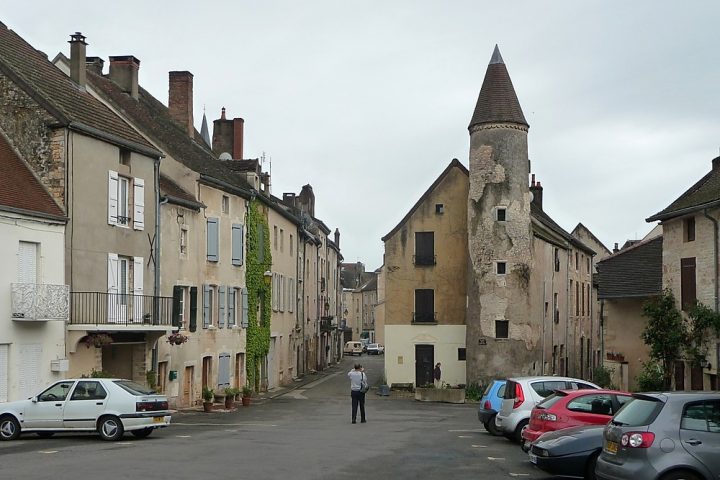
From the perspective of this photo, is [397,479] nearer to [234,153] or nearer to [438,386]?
[438,386]

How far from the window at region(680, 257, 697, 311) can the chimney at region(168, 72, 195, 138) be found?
2380cm

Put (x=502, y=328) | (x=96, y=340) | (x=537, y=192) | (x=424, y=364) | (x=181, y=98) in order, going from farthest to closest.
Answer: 1. (x=537, y=192)
2. (x=424, y=364)
3. (x=502, y=328)
4. (x=181, y=98)
5. (x=96, y=340)

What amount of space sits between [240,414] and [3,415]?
12207mm

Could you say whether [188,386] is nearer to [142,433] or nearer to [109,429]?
[142,433]

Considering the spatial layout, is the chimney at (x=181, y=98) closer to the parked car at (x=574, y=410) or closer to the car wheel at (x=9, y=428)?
the car wheel at (x=9, y=428)

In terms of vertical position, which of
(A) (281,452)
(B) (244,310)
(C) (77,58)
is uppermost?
(C) (77,58)

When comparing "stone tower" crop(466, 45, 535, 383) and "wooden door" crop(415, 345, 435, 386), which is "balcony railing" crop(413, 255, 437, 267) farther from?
"wooden door" crop(415, 345, 435, 386)

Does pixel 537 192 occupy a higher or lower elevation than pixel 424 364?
higher

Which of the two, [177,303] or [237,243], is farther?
[237,243]

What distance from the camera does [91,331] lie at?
1036 inches

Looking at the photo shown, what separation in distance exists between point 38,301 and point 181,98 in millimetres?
21616

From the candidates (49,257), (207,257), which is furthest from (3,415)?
(207,257)

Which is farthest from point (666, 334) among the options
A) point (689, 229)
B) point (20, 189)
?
point (20, 189)

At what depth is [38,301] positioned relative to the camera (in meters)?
24.2
